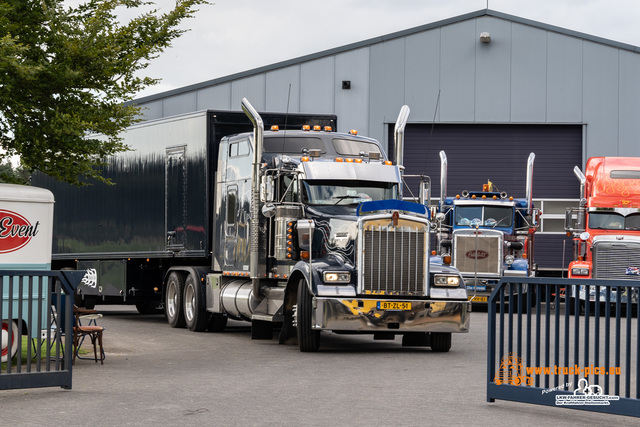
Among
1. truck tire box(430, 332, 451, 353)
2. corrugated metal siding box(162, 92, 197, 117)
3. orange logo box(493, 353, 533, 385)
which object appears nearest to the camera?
orange logo box(493, 353, 533, 385)

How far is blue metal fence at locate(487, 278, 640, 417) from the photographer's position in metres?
9.44

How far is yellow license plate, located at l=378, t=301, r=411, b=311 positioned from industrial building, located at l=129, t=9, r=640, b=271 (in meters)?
21.1

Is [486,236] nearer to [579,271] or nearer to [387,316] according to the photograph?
[579,271]

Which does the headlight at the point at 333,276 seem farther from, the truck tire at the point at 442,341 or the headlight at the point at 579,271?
the headlight at the point at 579,271

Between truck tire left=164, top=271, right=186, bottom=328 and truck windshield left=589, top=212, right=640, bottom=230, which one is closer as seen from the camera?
truck tire left=164, top=271, right=186, bottom=328

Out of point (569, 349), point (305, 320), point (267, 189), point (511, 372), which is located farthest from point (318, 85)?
point (569, 349)

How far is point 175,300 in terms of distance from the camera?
71.8 feet

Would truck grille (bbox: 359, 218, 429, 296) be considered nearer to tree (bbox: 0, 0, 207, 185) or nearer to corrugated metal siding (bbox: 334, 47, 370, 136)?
tree (bbox: 0, 0, 207, 185)

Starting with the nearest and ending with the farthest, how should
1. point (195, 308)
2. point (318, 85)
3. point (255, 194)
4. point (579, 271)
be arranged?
point (255, 194) < point (195, 308) < point (579, 271) < point (318, 85)

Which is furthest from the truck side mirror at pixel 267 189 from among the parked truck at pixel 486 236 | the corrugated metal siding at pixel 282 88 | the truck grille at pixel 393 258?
the corrugated metal siding at pixel 282 88

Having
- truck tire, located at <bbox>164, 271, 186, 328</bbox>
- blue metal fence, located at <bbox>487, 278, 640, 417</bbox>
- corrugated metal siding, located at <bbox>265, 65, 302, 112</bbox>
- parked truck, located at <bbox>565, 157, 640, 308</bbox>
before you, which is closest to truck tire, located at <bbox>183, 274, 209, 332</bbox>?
truck tire, located at <bbox>164, 271, 186, 328</bbox>

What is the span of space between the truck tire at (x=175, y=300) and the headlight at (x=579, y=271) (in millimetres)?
10025

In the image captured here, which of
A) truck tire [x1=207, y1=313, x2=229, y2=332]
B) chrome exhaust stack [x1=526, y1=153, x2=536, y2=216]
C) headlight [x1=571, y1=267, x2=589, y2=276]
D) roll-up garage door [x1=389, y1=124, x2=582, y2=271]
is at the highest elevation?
roll-up garage door [x1=389, y1=124, x2=582, y2=271]

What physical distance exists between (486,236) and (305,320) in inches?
506
